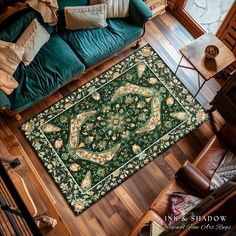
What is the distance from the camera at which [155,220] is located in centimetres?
297

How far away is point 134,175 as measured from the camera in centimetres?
377

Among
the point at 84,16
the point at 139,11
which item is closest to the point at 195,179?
the point at 139,11

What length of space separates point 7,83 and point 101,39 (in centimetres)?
123

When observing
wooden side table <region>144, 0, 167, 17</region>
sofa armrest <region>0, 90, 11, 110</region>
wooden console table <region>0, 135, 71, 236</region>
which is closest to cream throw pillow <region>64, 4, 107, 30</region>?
wooden side table <region>144, 0, 167, 17</region>

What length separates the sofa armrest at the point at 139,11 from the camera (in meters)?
3.96

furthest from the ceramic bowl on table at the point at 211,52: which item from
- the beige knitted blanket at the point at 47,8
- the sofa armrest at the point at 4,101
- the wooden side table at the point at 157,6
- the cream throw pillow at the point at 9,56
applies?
the sofa armrest at the point at 4,101

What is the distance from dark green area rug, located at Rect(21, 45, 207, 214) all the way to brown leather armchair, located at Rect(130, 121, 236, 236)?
0.69m

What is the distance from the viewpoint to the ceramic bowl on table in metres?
3.78

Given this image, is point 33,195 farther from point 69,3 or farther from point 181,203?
point 69,3

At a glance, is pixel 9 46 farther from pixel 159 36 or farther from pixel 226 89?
pixel 226 89

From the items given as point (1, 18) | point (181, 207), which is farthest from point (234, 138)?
point (1, 18)

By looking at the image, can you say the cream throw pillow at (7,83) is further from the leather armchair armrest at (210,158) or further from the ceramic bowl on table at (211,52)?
the ceramic bowl on table at (211,52)

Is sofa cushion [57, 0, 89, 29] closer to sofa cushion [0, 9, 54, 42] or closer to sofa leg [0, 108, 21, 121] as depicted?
sofa cushion [0, 9, 54, 42]

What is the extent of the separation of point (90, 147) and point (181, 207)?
1338 mm
